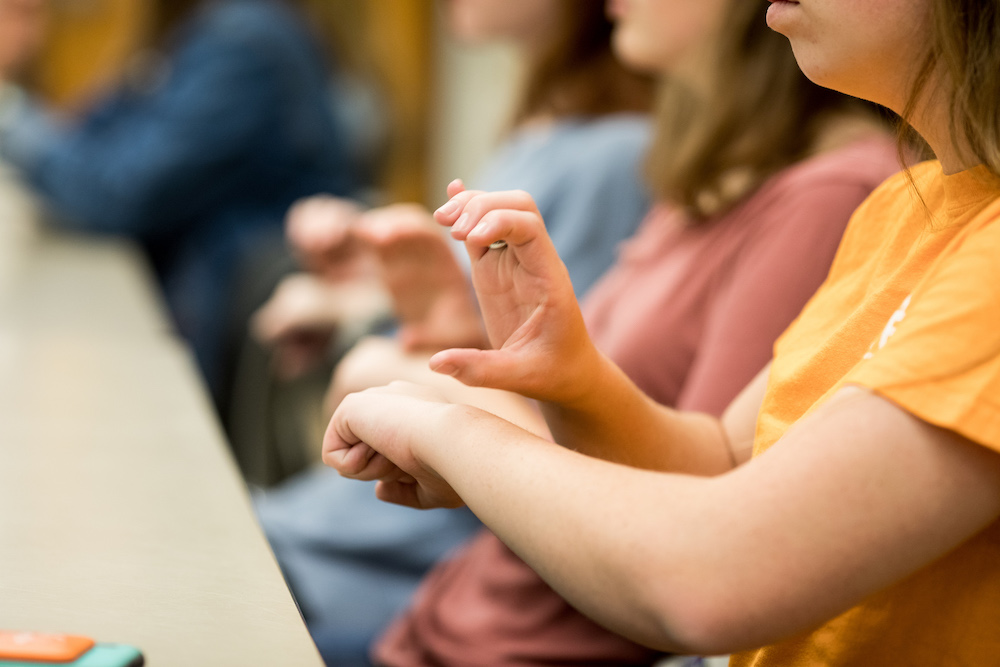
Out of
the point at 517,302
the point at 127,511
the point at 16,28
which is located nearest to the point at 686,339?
the point at 517,302

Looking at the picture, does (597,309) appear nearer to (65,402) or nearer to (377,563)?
(377,563)

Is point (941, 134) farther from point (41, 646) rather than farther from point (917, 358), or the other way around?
point (41, 646)

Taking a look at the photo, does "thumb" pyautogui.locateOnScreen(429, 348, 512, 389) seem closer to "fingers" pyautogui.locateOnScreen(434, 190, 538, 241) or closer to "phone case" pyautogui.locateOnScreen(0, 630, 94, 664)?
"fingers" pyautogui.locateOnScreen(434, 190, 538, 241)

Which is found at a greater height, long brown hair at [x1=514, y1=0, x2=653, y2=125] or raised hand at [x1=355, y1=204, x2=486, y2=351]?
long brown hair at [x1=514, y1=0, x2=653, y2=125]

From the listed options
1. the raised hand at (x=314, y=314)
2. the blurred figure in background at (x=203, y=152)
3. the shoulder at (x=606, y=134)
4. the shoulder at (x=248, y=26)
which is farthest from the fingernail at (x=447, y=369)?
the shoulder at (x=248, y=26)

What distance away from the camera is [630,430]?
0.58m

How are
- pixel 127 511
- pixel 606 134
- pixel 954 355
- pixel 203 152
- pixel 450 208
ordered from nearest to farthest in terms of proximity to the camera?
pixel 954 355
pixel 450 208
pixel 127 511
pixel 606 134
pixel 203 152

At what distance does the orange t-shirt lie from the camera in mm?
384

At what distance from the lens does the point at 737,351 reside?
0.71 meters

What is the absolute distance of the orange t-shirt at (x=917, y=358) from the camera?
0.38 m

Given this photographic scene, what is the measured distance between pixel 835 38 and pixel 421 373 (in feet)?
1.75

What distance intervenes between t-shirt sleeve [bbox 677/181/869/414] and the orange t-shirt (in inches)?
4.9

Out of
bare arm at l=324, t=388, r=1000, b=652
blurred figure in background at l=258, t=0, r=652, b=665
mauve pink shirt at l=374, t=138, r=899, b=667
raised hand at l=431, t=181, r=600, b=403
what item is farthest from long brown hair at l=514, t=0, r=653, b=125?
bare arm at l=324, t=388, r=1000, b=652

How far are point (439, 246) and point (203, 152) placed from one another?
3.62ft
